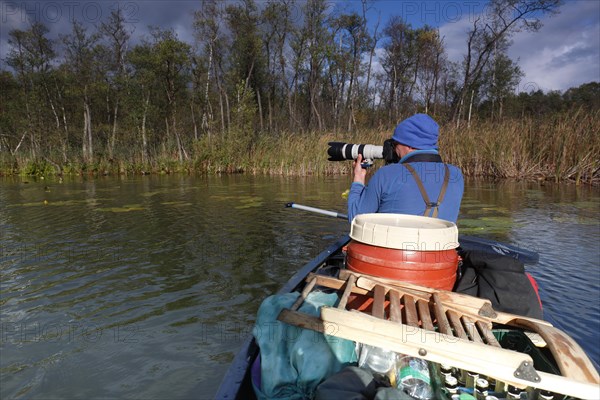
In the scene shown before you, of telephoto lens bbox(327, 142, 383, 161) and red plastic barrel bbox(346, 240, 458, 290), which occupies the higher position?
telephoto lens bbox(327, 142, 383, 161)

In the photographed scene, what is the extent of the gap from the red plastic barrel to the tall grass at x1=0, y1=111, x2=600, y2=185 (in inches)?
435

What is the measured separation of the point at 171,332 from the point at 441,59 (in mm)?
37169

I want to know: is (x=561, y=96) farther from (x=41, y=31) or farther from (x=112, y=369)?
(x=112, y=369)

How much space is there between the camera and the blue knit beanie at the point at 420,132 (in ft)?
8.35

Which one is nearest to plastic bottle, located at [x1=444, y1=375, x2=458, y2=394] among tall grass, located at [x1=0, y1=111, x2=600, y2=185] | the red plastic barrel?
the red plastic barrel

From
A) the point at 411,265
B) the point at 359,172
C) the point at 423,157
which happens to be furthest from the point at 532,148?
the point at 411,265

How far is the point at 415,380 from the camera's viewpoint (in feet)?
4.89

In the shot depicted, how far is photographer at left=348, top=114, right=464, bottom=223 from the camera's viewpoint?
94.4 inches

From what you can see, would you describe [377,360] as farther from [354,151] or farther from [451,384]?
[354,151]

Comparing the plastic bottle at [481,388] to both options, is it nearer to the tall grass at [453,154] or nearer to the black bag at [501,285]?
the black bag at [501,285]

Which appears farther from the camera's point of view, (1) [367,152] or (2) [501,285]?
(1) [367,152]

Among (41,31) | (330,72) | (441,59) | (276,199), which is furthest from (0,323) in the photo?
(441,59)

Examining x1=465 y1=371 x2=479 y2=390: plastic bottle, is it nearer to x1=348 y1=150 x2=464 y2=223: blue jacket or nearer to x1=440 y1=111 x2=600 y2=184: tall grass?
x1=348 y1=150 x2=464 y2=223: blue jacket

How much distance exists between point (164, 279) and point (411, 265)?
3.09 meters
